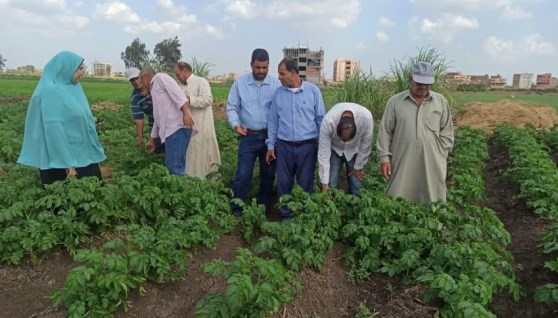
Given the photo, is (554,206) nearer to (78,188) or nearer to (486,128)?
(78,188)

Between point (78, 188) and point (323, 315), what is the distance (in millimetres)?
2261

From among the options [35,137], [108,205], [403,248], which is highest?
[35,137]

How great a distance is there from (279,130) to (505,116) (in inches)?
469

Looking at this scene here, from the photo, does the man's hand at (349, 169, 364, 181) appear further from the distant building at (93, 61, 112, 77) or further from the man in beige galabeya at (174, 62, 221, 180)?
the distant building at (93, 61, 112, 77)

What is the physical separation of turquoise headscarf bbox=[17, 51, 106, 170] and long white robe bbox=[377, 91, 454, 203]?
3064 mm

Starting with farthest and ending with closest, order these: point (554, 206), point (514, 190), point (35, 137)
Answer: point (514, 190) < point (554, 206) < point (35, 137)

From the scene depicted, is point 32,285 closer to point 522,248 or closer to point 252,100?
point 252,100

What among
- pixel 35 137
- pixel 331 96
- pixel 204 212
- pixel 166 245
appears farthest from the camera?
pixel 331 96

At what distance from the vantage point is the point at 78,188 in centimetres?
371

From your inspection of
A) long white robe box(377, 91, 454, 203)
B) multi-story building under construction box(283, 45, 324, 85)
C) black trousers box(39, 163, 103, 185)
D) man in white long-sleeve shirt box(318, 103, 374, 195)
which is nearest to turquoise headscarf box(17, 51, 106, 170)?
black trousers box(39, 163, 103, 185)

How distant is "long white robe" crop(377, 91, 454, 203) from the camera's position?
435cm

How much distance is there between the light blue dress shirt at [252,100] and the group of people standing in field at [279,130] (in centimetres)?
1

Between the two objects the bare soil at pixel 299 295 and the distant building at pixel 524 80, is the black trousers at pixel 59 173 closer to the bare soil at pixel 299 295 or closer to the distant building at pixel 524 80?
the bare soil at pixel 299 295

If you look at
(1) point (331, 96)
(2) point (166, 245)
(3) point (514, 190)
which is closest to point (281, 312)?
(2) point (166, 245)
